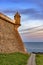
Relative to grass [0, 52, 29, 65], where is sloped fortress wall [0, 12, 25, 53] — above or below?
above

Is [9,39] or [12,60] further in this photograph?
[9,39]

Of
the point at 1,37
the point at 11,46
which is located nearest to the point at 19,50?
the point at 11,46

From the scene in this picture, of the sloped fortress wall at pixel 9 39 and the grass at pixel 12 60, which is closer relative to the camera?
the grass at pixel 12 60

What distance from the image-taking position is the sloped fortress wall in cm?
2900

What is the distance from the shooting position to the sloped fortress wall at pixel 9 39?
1142 inches

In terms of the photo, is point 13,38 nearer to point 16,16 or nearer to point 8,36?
point 8,36

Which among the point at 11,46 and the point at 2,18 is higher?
the point at 2,18

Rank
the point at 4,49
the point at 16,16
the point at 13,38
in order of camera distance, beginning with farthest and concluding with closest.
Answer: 1. the point at 16,16
2. the point at 13,38
3. the point at 4,49

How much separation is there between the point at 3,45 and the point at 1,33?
1591mm

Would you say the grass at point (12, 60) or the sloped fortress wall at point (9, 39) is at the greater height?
the sloped fortress wall at point (9, 39)

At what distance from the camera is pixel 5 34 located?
2973cm

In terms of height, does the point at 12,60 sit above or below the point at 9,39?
below

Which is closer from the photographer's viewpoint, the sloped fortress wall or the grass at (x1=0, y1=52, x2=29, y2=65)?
the grass at (x1=0, y1=52, x2=29, y2=65)

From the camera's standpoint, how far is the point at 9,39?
30172 millimetres
